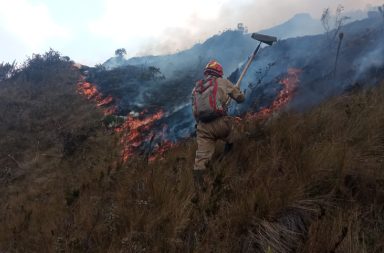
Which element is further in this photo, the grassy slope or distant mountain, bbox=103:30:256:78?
distant mountain, bbox=103:30:256:78

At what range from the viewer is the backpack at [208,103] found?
199 inches

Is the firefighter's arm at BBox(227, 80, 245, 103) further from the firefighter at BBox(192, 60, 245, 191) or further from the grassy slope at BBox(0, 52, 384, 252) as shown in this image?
the grassy slope at BBox(0, 52, 384, 252)

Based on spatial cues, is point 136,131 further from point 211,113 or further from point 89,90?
point 89,90

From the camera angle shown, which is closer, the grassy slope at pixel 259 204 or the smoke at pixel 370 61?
the grassy slope at pixel 259 204

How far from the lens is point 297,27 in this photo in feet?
109

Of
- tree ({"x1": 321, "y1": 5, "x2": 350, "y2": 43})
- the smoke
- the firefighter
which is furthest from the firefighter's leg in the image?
tree ({"x1": 321, "y1": 5, "x2": 350, "y2": 43})

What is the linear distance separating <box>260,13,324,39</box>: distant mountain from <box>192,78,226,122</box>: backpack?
27514 mm

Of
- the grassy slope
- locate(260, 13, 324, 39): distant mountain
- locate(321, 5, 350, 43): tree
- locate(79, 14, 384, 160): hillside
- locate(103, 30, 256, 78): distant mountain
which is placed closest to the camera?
the grassy slope

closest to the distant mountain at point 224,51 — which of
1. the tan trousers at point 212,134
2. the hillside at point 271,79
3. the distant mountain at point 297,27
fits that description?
the distant mountain at point 297,27

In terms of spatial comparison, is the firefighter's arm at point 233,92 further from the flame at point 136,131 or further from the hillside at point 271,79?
the flame at point 136,131

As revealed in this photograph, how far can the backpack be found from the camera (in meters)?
5.05

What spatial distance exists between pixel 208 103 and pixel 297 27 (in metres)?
30.4

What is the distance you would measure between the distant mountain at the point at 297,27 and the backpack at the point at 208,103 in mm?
27514

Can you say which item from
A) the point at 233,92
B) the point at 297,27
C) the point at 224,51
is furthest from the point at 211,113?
the point at 297,27
